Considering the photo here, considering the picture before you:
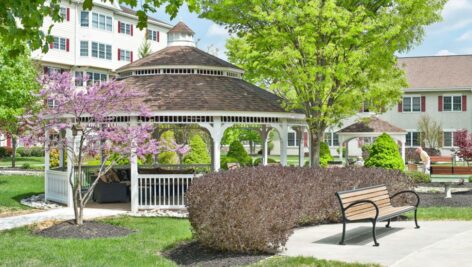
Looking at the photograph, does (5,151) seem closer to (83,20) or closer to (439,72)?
(83,20)

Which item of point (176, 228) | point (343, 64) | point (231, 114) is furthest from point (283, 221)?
point (343, 64)

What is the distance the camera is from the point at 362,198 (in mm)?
11672

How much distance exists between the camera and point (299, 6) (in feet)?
A: 73.6

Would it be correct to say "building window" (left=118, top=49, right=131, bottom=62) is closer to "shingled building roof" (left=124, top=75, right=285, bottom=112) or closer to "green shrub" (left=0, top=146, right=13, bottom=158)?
"green shrub" (left=0, top=146, right=13, bottom=158)

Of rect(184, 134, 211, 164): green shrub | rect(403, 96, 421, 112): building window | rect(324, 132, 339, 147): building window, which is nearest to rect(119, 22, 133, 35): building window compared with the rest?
rect(324, 132, 339, 147): building window

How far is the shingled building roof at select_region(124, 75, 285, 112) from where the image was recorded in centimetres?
1838

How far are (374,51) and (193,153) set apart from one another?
11.4 metres

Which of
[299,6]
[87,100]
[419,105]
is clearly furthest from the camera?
[419,105]

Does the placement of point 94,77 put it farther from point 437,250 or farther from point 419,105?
point 437,250

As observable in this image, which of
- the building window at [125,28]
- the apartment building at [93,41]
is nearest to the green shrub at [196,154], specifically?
the apartment building at [93,41]

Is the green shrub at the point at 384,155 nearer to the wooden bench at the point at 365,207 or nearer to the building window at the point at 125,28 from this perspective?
the wooden bench at the point at 365,207

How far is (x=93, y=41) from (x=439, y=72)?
94.0 ft

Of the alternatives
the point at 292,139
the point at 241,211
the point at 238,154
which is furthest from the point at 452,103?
the point at 241,211

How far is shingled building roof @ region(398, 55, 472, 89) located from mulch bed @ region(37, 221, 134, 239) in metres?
39.1
